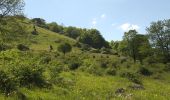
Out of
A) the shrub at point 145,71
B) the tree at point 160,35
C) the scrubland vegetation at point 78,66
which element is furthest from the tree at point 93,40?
the shrub at point 145,71

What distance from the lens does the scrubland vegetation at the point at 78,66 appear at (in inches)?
933

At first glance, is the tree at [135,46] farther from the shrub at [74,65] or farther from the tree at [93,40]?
the tree at [93,40]

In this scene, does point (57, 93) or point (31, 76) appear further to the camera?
→ point (31, 76)

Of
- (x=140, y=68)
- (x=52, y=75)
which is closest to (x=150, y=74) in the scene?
(x=140, y=68)

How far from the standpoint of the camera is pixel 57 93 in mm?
23344

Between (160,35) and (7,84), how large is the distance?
3941 inches

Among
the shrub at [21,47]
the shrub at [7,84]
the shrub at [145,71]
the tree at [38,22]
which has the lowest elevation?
the shrub at [145,71]

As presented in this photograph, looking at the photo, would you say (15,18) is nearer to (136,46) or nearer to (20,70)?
(20,70)

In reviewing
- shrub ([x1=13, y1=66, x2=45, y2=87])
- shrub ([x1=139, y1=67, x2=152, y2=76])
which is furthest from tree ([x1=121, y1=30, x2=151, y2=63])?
shrub ([x1=13, y1=66, x2=45, y2=87])

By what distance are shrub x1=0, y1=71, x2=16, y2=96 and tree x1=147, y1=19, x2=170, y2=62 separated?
94782 mm

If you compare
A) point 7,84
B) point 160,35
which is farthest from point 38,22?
point 7,84

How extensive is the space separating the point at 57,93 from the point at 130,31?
89.9 m

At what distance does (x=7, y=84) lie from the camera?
65.4 ft

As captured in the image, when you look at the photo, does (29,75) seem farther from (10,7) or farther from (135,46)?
(135,46)
